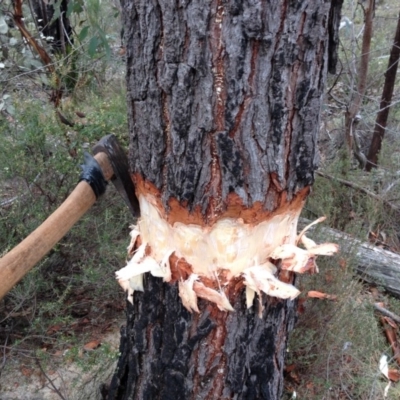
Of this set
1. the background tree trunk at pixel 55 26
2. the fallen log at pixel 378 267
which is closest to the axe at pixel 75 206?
the fallen log at pixel 378 267

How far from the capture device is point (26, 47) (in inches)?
124

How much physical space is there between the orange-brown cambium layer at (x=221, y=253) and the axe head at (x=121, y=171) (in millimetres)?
97

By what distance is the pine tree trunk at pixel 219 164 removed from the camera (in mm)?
808

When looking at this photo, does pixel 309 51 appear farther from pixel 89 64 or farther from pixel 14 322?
pixel 89 64

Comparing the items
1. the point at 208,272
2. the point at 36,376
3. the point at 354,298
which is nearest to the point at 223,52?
the point at 208,272

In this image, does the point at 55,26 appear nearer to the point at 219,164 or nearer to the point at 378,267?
the point at 378,267

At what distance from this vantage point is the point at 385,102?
3.20 meters

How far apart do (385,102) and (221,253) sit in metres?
2.72

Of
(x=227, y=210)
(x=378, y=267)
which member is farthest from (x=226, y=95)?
(x=378, y=267)

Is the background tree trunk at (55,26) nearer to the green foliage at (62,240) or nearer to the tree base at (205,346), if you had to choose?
the green foliage at (62,240)

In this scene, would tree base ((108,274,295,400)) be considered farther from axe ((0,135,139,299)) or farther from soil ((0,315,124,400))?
soil ((0,315,124,400))

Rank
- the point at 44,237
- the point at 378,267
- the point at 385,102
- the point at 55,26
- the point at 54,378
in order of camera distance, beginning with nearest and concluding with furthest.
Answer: the point at 44,237 → the point at 54,378 → the point at 378,267 → the point at 385,102 → the point at 55,26

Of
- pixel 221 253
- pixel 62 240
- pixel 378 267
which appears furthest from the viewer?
pixel 378 267

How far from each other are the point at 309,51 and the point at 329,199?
72.5 inches
